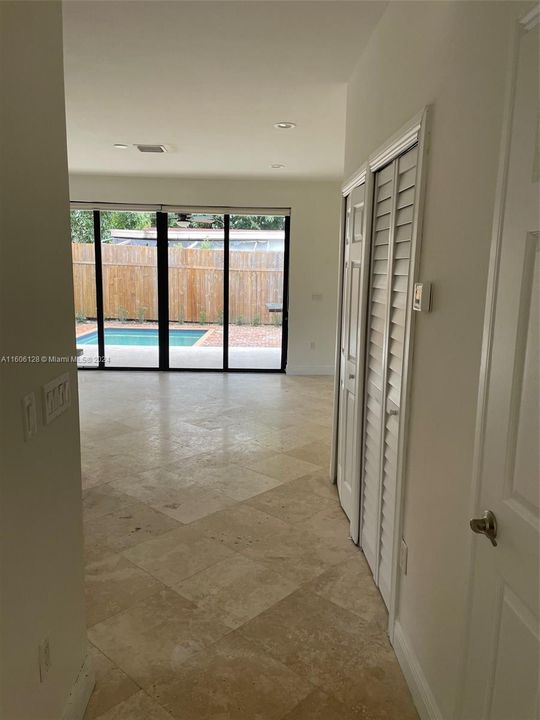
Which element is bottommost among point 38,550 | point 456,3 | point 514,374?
point 38,550

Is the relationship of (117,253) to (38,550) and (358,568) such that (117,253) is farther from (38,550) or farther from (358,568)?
(38,550)

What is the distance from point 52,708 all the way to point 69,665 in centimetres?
16

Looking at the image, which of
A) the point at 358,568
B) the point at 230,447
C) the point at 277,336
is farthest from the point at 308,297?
the point at 358,568

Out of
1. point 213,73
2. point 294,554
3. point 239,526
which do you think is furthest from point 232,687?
point 213,73

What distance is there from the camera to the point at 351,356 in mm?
3082

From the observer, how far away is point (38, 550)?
4.63 feet

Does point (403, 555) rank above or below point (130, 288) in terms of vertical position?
below

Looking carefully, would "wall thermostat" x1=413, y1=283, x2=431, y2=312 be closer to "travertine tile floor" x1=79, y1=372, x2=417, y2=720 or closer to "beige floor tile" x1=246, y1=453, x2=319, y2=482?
"travertine tile floor" x1=79, y1=372, x2=417, y2=720

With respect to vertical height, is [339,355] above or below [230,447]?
above

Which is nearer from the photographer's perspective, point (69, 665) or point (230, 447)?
point (69, 665)

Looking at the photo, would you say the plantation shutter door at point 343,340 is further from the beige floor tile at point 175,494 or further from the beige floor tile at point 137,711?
the beige floor tile at point 137,711

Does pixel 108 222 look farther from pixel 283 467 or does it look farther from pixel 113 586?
pixel 113 586

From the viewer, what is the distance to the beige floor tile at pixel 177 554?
2.58 meters

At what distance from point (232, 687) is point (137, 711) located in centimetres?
34
